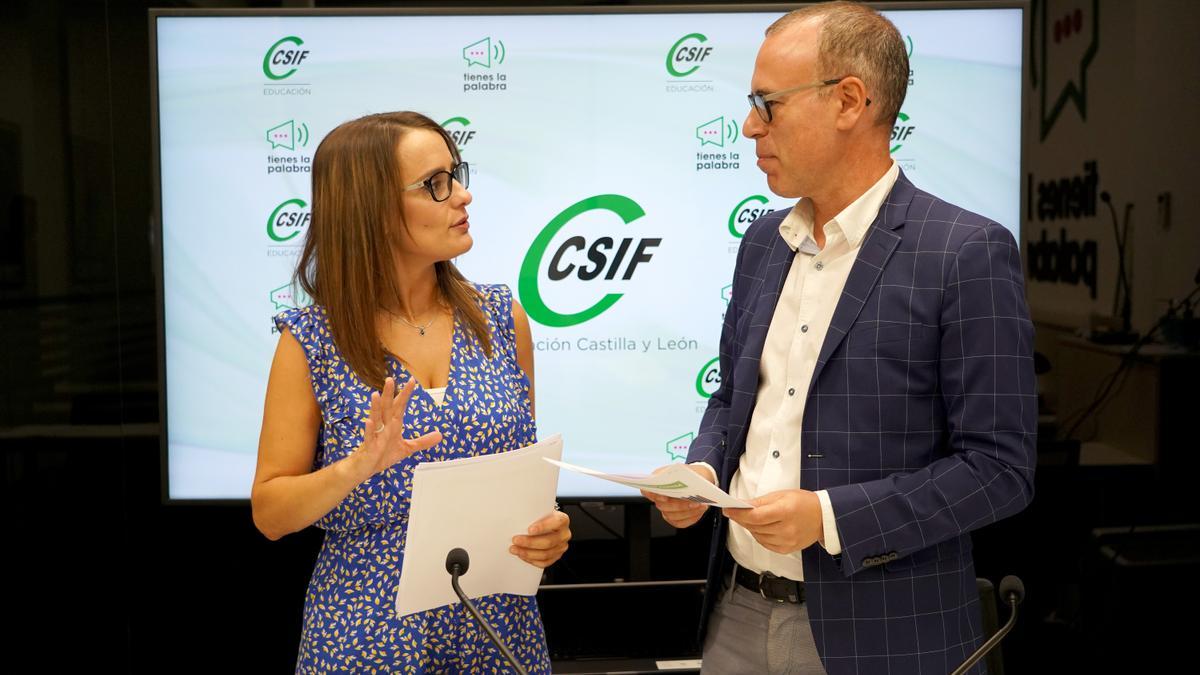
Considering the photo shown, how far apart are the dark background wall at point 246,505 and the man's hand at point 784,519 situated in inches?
63.5

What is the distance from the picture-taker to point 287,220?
307cm

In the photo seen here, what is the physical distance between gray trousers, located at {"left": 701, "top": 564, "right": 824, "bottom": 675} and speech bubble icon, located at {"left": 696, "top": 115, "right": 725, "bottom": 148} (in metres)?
1.61

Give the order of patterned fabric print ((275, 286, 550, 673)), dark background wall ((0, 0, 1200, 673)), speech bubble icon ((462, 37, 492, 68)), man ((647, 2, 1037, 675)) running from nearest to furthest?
1. man ((647, 2, 1037, 675))
2. patterned fabric print ((275, 286, 550, 673))
3. speech bubble icon ((462, 37, 492, 68))
4. dark background wall ((0, 0, 1200, 673))

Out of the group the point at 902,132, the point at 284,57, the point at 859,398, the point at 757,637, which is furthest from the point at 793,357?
the point at 284,57

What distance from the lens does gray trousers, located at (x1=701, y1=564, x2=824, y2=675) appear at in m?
1.67

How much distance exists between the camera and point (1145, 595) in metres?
3.59

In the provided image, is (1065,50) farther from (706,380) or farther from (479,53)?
(479,53)

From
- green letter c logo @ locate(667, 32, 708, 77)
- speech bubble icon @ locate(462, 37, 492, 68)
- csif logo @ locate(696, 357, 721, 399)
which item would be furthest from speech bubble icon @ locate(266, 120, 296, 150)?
csif logo @ locate(696, 357, 721, 399)

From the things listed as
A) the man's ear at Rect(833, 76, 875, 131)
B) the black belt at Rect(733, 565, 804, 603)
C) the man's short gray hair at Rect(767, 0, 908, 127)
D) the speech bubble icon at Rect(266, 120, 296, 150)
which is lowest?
the black belt at Rect(733, 565, 804, 603)

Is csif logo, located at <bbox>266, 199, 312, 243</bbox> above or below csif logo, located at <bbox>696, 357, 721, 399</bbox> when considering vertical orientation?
above

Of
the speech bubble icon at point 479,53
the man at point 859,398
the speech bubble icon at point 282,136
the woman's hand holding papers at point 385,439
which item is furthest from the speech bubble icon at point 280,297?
the man at point 859,398

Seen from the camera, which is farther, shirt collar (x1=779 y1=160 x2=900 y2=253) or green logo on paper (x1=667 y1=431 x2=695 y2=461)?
green logo on paper (x1=667 y1=431 x2=695 y2=461)

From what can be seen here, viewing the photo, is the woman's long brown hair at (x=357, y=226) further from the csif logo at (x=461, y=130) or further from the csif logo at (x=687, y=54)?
the csif logo at (x=687, y=54)

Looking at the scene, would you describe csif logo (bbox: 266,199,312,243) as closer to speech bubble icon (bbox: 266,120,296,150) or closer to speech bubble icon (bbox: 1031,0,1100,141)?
speech bubble icon (bbox: 266,120,296,150)
